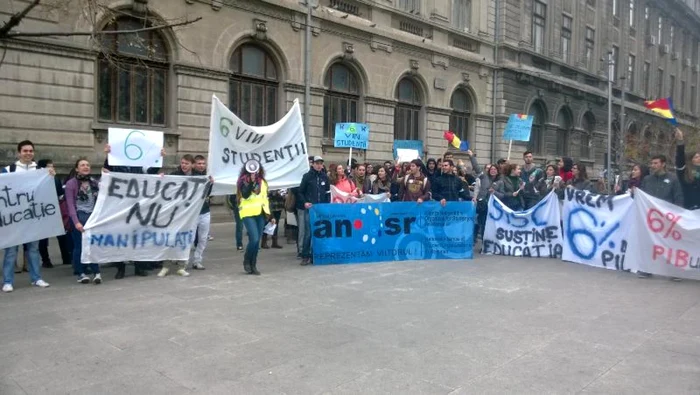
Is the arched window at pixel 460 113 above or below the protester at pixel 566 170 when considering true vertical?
above

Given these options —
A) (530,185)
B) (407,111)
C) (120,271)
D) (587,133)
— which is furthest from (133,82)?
(587,133)

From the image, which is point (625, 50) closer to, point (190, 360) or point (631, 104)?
point (631, 104)

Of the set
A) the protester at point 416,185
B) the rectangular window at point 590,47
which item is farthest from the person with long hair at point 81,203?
the rectangular window at point 590,47

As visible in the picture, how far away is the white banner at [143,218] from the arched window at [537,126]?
1018 inches

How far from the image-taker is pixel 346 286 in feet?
25.7

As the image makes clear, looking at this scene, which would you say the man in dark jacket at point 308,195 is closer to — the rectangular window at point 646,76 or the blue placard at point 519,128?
the blue placard at point 519,128

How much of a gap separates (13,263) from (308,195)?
4495mm

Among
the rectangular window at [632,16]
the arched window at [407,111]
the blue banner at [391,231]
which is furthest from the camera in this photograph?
the rectangular window at [632,16]

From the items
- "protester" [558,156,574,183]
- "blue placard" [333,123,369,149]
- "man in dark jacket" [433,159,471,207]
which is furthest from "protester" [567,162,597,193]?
"blue placard" [333,123,369,149]

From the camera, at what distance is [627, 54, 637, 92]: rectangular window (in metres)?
41.5

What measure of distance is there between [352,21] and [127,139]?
13.7 metres

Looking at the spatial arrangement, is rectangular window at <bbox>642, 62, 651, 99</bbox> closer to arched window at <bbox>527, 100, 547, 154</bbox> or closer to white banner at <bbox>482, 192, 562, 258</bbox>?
arched window at <bbox>527, 100, 547, 154</bbox>

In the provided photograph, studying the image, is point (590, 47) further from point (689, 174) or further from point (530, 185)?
point (689, 174)

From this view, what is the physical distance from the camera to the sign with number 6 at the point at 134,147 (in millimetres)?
8648
